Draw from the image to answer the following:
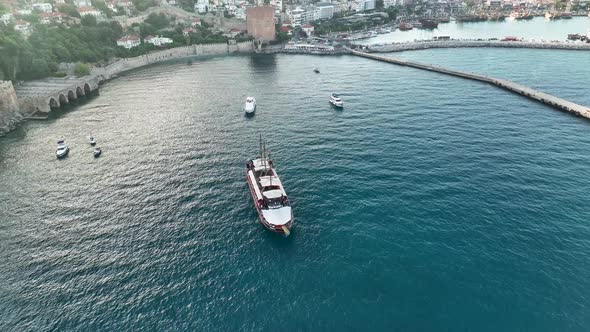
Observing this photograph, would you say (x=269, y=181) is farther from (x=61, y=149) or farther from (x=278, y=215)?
(x=61, y=149)

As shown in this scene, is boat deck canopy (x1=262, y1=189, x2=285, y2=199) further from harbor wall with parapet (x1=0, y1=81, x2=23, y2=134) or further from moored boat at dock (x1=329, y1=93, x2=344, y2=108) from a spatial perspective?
harbor wall with parapet (x1=0, y1=81, x2=23, y2=134)

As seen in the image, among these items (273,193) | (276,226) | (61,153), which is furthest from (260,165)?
(61,153)

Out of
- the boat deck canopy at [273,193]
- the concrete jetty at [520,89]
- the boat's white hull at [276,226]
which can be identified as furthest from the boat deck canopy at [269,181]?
the concrete jetty at [520,89]

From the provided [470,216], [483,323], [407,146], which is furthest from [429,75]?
[483,323]

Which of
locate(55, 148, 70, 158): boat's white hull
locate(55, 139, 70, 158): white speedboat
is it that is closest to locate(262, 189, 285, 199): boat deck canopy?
locate(55, 148, 70, 158): boat's white hull

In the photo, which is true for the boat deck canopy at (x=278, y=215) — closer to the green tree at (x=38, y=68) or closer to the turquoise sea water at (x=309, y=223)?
the turquoise sea water at (x=309, y=223)

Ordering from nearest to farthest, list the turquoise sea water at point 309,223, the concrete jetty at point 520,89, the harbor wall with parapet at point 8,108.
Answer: the turquoise sea water at point 309,223
the harbor wall with parapet at point 8,108
the concrete jetty at point 520,89

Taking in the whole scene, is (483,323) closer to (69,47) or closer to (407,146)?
(407,146)
